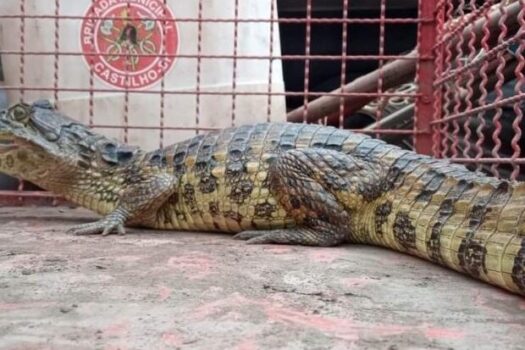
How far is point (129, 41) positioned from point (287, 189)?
5.34 feet

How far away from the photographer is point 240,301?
177 cm

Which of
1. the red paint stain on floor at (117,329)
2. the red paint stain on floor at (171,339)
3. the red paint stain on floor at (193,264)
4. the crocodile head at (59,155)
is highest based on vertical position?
the crocodile head at (59,155)

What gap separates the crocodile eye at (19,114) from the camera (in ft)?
11.2

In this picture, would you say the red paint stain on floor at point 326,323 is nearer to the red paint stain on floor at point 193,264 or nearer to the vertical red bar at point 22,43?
the red paint stain on floor at point 193,264

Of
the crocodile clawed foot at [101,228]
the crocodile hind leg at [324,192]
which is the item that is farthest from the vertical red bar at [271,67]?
the crocodile clawed foot at [101,228]

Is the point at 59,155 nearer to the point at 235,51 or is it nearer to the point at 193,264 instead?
the point at 235,51

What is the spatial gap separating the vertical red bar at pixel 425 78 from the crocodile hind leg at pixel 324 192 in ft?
3.43

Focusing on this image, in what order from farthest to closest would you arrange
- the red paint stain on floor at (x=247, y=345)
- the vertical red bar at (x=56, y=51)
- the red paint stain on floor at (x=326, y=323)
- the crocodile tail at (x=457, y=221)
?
the vertical red bar at (x=56, y=51)
the crocodile tail at (x=457, y=221)
the red paint stain on floor at (x=326, y=323)
the red paint stain on floor at (x=247, y=345)

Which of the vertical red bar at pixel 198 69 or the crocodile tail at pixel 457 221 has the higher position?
the vertical red bar at pixel 198 69

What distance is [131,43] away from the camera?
154 inches

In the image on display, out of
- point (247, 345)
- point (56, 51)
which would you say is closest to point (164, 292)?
point (247, 345)

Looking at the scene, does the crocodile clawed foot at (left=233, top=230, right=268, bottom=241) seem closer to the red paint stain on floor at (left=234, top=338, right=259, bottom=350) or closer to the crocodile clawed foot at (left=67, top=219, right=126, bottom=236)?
the crocodile clawed foot at (left=67, top=219, right=126, bottom=236)

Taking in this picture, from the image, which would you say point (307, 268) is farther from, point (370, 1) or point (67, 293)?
point (370, 1)

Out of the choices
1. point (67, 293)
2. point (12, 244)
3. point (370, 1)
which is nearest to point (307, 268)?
point (67, 293)
